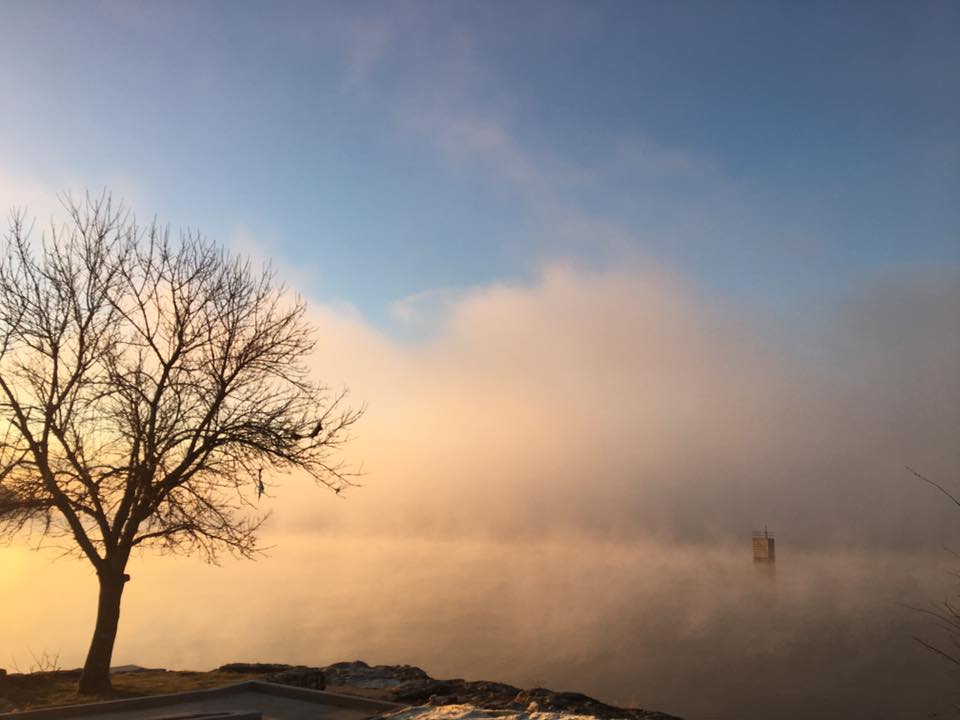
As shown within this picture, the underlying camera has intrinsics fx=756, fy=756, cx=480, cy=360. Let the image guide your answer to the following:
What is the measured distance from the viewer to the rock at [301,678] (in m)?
17.0

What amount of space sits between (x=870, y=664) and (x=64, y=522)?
250 feet

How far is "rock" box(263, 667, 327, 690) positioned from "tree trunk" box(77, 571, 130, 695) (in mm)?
3452

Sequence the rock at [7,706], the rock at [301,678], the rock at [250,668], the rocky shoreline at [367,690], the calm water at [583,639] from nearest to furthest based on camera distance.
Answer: the rock at [7,706], the rocky shoreline at [367,690], the rock at [301,678], the rock at [250,668], the calm water at [583,639]

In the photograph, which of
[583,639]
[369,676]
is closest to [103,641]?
[369,676]

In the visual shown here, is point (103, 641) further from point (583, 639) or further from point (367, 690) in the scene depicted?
point (583, 639)

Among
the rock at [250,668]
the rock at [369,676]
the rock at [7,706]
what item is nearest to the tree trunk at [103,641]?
the rock at [7,706]

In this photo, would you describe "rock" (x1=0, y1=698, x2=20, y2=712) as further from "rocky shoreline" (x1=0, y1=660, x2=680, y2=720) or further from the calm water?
the calm water

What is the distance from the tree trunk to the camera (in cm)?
1645

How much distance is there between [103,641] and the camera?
1659cm

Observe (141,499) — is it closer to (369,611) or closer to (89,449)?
(89,449)

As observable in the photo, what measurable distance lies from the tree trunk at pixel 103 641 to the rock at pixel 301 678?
345cm

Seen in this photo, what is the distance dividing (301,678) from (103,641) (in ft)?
14.4

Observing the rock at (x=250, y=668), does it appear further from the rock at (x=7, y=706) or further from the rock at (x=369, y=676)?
the rock at (x=7, y=706)

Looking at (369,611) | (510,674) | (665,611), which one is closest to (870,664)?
(510,674)
